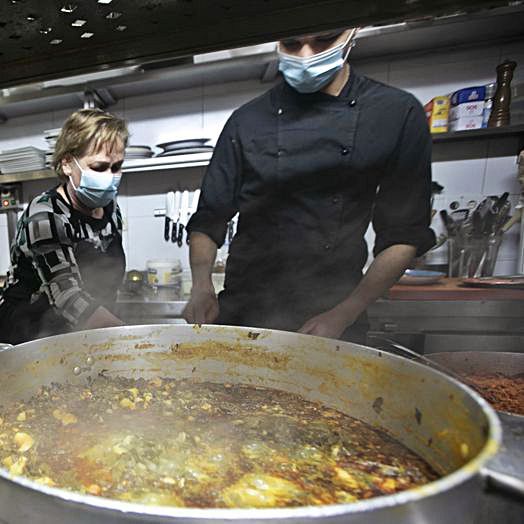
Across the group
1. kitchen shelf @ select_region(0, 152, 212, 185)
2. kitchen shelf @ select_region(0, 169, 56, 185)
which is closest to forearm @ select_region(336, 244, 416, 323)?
kitchen shelf @ select_region(0, 152, 212, 185)

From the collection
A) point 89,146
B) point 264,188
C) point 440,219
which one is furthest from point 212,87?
point 440,219

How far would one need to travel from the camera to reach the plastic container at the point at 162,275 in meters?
2.65

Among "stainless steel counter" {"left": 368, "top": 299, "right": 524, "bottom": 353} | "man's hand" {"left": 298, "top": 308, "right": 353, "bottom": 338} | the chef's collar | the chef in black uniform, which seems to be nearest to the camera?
"man's hand" {"left": 298, "top": 308, "right": 353, "bottom": 338}

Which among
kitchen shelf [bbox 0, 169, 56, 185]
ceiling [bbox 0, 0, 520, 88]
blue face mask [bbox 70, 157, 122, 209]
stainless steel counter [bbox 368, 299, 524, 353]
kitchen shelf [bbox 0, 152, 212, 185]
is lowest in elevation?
stainless steel counter [bbox 368, 299, 524, 353]

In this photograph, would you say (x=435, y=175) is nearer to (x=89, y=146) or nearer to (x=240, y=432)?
(x=89, y=146)

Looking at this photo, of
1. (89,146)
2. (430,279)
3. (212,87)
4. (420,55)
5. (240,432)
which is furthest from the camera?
(212,87)

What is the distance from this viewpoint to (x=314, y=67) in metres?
1.34

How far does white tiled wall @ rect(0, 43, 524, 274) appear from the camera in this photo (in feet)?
7.66

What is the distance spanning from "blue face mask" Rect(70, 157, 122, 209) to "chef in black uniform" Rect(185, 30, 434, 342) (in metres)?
0.55

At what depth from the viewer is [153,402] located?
84 centimetres

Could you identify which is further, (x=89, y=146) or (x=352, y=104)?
(x=89, y=146)

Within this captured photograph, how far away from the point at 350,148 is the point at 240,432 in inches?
43.3

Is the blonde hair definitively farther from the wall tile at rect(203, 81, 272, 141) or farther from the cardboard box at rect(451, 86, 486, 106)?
the cardboard box at rect(451, 86, 486, 106)

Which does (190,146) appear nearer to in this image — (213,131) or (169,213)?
(213,131)
